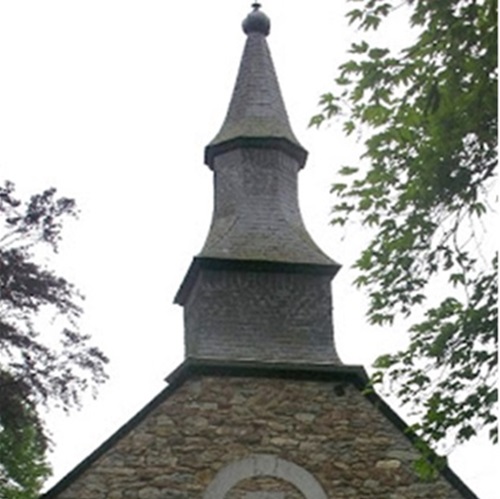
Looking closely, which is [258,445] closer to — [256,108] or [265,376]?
[265,376]

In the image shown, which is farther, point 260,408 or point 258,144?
point 258,144

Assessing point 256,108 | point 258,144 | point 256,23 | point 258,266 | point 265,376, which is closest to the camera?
point 265,376

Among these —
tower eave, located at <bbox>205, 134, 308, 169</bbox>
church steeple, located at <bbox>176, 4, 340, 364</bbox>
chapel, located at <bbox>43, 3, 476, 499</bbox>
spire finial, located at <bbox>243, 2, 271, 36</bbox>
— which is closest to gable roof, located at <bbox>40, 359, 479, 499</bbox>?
chapel, located at <bbox>43, 3, 476, 499</bbox>

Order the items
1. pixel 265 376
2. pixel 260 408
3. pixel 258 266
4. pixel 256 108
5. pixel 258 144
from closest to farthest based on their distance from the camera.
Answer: pixel 260 408, pixel 265 376, pixel 258 266, pixel 258 144, pixel 256 108

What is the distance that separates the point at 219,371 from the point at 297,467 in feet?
5.20

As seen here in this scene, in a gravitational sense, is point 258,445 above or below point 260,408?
below

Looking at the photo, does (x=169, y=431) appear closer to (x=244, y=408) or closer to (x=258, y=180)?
(x=244, y=408)

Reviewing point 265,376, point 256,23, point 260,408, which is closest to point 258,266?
point 265,376

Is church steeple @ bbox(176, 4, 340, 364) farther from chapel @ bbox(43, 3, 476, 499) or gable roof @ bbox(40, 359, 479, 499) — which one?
gable roof @ bbox(40, 359, 479, 499)

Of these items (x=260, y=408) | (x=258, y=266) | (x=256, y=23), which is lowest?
(x=260, y=408)

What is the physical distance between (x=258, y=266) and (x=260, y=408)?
7.93 ft

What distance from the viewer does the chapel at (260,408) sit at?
13977 mm

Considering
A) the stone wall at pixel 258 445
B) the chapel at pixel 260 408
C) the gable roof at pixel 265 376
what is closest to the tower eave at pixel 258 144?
the chapel at pixel 260 408

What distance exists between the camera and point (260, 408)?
14570mm
